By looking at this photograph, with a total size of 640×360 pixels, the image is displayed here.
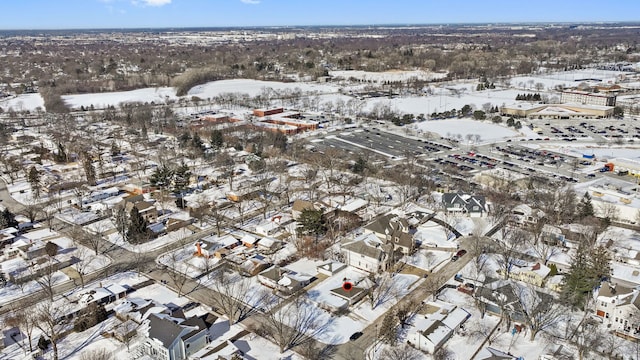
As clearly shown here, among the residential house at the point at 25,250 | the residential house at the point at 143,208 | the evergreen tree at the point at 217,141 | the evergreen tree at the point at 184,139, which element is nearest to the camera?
the residential house at the point at 25,250

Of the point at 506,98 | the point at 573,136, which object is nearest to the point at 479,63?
the point at 506,98

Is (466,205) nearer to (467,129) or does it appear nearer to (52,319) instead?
(52,319)

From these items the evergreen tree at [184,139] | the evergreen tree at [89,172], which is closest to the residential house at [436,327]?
the evergreen tree at [89,172]

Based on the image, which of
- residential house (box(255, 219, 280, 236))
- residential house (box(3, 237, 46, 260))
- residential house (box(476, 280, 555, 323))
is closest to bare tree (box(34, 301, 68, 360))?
residential house (box(3, 237, 46, 260))

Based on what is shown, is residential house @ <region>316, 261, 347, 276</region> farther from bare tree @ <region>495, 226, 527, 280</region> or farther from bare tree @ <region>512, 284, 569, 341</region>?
bare tree @ <region>512, 284, 569, 341</region>

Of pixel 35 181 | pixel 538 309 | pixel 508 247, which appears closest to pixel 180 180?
pixel 35 181

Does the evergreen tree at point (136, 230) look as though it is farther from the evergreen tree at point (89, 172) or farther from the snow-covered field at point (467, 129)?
the snow-covered field at point (467, 129)

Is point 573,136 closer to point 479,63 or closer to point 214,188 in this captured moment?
point 214,188
